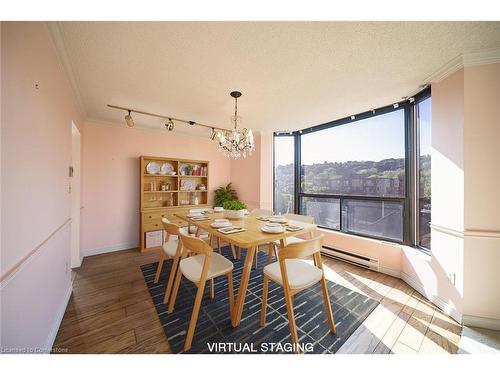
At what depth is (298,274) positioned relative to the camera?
1.51 metres

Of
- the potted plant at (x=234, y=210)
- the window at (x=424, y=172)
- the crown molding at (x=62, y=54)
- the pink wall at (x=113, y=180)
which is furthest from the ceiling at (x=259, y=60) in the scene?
the potted plant at (x=234, y=210)

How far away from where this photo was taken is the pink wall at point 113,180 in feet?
10.2

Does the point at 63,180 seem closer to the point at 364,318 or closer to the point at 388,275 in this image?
the point at 364,318

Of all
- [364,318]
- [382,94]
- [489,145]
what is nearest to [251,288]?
[364,318]

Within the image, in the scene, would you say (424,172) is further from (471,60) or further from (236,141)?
(236,141)

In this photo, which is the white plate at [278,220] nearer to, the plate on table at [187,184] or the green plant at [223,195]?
the green plant at [223,195]

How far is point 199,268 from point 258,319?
0.73 metres

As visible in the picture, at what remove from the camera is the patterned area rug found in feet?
4.49

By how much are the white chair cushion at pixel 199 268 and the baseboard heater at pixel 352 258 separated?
2133 mm

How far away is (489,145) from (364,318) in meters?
1.91

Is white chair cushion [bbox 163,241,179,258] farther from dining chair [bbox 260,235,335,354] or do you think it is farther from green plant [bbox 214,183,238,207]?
green plant [bbox 214,183,238,207]

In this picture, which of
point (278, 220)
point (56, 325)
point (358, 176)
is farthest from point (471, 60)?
point (56, 325)
